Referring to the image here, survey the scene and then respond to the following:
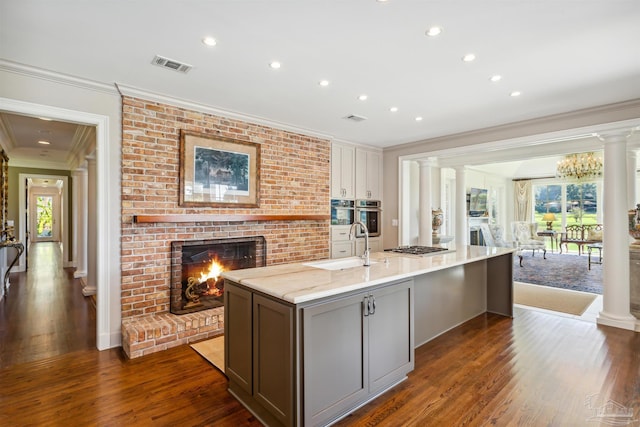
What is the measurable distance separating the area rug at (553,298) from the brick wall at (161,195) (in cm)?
368

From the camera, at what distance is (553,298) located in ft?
15.6

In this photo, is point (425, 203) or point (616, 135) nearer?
point (616, 135)

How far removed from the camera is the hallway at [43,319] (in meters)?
3.00

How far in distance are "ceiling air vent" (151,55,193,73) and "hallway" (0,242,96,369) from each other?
272 cm

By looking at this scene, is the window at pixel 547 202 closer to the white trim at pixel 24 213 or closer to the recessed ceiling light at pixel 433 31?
the recessed ceiling light at pixel 433 31

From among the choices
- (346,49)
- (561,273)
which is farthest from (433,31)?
(561,273)

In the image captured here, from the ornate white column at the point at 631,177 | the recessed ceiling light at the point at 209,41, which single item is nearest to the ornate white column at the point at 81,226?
the recessed ceiling light at the point at 209,41

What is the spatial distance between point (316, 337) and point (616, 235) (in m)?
3.95

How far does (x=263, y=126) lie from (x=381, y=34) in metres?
2.35

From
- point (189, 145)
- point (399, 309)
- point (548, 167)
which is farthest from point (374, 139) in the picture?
point (548, 167)

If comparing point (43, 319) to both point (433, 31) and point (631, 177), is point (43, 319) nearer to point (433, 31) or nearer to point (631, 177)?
point (433, 31)

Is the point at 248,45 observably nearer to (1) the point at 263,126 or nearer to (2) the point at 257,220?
(1) the point at 263,126

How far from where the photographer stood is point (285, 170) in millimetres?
4500

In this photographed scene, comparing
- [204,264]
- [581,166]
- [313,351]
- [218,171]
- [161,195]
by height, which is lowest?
[313,351]
